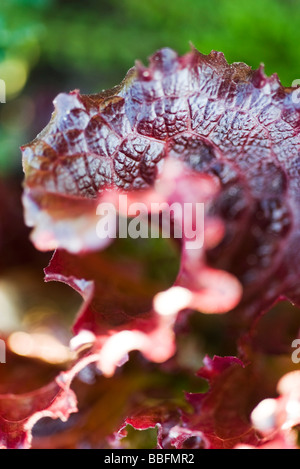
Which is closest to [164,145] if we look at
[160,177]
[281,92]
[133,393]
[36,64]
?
[160,177]

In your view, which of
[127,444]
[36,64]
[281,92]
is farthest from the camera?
[36,64]

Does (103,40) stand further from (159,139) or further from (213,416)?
(213,416)

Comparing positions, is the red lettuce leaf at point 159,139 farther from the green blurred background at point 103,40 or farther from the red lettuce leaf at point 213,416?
the green blurred background at point 103,40

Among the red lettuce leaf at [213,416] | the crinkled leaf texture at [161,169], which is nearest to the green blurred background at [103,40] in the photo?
the crinkled leaf texture at [161,169]

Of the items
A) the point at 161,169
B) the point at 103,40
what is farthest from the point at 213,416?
the point at 103,40

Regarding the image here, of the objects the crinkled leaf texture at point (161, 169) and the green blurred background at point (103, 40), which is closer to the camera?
the crinkled leaf texture at point (161, 169)

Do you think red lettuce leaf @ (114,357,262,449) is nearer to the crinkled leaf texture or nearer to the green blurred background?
the crinkled leaf texture

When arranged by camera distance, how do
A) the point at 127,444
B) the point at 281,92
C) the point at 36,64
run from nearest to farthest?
the point at 281,92 → the point at 127,444 → the point at 36,64
